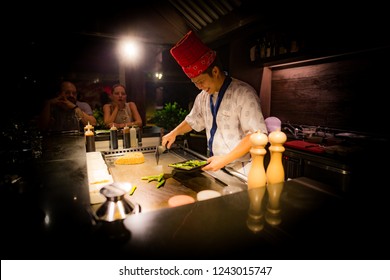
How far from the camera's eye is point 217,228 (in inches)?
30.6

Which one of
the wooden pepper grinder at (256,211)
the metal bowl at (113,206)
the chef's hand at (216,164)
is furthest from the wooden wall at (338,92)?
the metal bowl at (113,206)

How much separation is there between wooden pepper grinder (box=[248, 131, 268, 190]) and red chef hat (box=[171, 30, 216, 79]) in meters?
1.19

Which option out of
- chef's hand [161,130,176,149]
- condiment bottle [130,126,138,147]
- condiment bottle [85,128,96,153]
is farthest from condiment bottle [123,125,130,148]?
chef's hand [161,130,176,149]

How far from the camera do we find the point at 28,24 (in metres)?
3.64

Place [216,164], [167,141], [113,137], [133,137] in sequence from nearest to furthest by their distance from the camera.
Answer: [216,164], [167,141], [113,137], [133,137]

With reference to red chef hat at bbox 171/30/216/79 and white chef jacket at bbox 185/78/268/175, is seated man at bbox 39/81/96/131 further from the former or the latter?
red chef hat at bbox 171/30/216/79

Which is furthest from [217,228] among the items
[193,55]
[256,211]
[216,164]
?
[193,55]

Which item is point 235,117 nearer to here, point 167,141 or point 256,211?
point 167,141

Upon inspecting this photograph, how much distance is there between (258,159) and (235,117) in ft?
4.13

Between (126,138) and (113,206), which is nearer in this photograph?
(113,206)

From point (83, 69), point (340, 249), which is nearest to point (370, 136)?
point (340, 249)

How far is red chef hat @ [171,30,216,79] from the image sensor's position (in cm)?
212

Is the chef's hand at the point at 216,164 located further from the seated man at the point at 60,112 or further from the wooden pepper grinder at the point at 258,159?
the seated man at the point at 60,112

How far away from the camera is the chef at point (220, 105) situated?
2127mm
